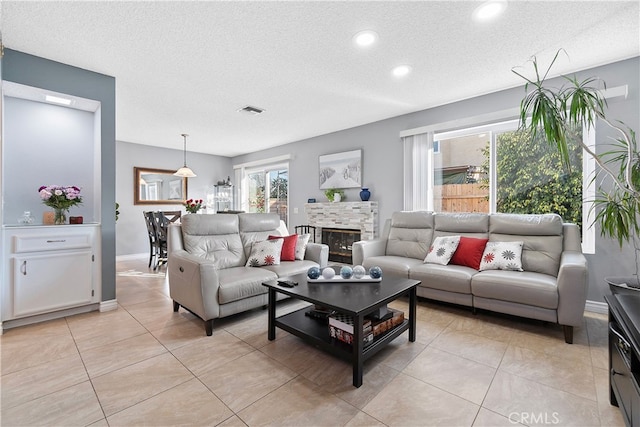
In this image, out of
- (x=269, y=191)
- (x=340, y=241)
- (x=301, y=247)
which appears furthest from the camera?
(x=269, y=191)

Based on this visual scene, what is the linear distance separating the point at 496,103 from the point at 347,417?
12.4ft

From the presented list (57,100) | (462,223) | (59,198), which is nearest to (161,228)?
(59,198)

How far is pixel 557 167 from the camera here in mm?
3316

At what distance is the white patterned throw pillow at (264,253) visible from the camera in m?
3.09

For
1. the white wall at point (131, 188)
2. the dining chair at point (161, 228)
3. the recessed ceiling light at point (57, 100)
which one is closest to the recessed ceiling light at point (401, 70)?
the recessed ceiling light at point (57, 100)

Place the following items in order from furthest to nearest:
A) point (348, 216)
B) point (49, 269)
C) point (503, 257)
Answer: point (348, 216), point (503, 257), point (49, 269)

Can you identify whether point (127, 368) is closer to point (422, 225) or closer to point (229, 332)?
point (229, 332)

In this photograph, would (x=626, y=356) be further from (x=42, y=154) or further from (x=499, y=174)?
(x=42, y=154)

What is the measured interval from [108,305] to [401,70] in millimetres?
3897

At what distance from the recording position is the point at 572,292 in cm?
223

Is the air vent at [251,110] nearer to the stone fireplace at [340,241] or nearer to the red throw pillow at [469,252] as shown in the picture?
the stone fireplace at [340,241]

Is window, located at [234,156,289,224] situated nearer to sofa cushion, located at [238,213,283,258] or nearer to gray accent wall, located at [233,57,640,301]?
gray accent wall, located at [233,57,640,301]

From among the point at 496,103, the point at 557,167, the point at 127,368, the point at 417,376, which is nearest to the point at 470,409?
the point at 417,376

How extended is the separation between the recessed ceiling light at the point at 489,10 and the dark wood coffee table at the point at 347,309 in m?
2.06
